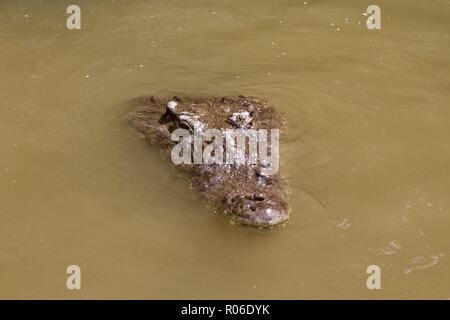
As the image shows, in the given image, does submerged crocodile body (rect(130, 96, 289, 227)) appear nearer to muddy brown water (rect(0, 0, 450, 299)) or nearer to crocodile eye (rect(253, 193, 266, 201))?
crocodile eye (rect(253, 193, 266, 201))

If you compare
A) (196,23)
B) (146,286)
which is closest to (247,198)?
(146,286)

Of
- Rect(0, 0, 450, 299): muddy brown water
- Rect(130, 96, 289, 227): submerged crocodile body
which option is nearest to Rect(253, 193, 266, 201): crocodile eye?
Rect(130, 96, 289, 227): submerged crocodile body

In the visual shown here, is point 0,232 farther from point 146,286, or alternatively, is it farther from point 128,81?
point 128,81

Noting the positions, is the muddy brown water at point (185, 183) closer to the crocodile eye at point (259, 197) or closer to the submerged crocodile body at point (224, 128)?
the submerged crocodile body at point (224, 128)

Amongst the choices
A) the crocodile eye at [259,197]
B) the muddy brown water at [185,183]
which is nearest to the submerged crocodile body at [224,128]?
the crocodile eye at [259,197]

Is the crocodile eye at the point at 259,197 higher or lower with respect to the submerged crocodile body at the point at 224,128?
lower

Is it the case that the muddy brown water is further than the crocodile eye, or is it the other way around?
the crocodile eye

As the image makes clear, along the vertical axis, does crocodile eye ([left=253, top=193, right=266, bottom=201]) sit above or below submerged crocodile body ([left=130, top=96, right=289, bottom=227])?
below
